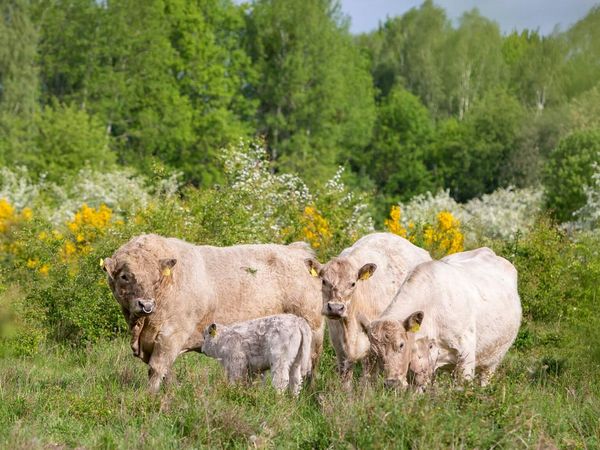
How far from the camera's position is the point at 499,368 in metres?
13.5

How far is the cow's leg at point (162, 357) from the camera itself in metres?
11.9

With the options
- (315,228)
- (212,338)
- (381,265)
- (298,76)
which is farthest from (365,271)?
(298,76)

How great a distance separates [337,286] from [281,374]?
3.97 ft

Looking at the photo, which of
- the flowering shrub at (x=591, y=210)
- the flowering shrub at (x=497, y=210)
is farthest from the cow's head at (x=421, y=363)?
the flowering shrub at (x=497, y=210)

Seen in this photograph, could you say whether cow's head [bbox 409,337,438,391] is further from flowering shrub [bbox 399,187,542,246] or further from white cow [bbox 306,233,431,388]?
flowering shrub [bbox 399,187,542,246]

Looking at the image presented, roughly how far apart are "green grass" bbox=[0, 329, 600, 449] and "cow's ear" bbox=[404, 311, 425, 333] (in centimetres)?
68

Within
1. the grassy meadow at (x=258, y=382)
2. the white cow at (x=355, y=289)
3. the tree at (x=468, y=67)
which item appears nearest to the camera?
the grassy meadow at (x=258, y=382)

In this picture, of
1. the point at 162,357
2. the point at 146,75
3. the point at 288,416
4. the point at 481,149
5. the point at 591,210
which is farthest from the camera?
the point at 481,149

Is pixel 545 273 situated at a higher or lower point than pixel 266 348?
higher

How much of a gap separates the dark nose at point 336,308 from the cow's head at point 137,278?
209 centimetres

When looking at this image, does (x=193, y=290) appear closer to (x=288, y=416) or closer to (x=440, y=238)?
(x=288, y=416)

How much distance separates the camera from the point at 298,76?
195 ft

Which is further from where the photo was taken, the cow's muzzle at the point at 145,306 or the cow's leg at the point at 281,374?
the cow's muzzle at the point at 145,306

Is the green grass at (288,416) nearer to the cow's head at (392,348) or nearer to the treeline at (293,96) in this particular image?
the cow's head at (392,348)
